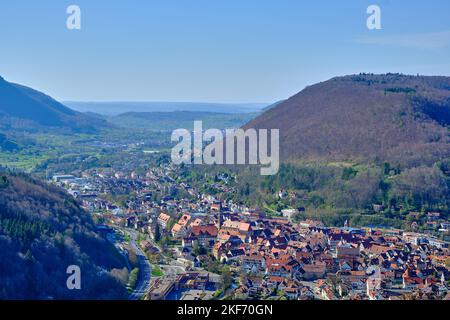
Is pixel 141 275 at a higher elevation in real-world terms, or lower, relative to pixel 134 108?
lower

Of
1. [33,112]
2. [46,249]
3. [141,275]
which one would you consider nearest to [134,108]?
[33,112]

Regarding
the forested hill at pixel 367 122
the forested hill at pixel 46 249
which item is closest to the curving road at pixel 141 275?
the forested hill at pixel 46 249

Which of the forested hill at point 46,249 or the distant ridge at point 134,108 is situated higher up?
the distant ridge at point 134,108

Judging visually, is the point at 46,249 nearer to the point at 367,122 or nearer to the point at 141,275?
the point at 141,275

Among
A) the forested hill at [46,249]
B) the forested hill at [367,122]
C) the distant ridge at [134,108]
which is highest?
the distant ridge at [134,108]

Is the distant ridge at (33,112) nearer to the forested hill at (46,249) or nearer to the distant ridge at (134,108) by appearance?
the forested hill at (46,249)
